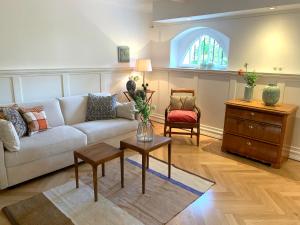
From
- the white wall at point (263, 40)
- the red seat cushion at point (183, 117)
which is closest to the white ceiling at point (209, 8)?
the white wall at point (263, 40)

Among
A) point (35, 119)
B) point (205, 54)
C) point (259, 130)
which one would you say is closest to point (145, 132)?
point (35, 119)

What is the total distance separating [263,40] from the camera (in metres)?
3.47

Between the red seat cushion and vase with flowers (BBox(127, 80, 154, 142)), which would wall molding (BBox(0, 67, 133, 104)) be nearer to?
the red seat cushion

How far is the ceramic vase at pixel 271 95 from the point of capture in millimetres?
3121

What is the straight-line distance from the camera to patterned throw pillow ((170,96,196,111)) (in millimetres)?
4059

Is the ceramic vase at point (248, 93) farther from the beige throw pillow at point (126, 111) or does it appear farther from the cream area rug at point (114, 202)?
the beige throw pillow at point (126, 111)

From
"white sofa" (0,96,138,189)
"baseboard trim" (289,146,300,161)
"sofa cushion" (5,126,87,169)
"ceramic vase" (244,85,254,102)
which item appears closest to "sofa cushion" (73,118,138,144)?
"white sofa" (0,96,138,189)

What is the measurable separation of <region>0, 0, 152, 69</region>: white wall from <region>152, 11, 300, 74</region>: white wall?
129 cm

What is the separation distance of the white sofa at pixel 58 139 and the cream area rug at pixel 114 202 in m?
0.33

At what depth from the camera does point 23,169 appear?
254 cm

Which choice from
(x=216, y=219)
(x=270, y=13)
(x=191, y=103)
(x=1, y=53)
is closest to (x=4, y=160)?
(x=1, y=53)

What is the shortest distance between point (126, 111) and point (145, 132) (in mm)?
1134

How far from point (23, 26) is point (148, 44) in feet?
8.16

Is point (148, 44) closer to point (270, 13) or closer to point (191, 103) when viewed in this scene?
point (191, 103)
